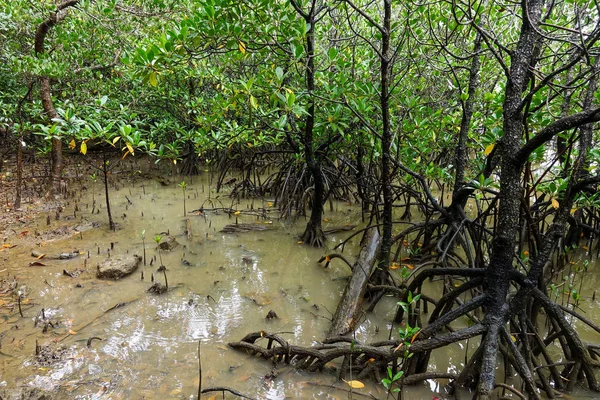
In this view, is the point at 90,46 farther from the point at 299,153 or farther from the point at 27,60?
the point at 299,153

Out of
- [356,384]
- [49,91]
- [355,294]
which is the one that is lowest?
[356,384]

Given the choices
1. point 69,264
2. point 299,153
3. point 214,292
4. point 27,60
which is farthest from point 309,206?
point 27,60

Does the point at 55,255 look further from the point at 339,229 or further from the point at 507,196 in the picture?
the point at 507,196

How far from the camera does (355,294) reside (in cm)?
292

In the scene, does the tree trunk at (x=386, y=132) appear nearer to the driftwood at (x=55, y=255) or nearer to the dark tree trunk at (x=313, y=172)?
the dark tree trunk at (x=313, y=172)

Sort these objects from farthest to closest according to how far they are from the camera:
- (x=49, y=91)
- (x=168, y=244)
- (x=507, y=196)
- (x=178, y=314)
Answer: (x=49, y=91) < (x=168, y=244) < (x=178, y=314) < (x=507, y=196)

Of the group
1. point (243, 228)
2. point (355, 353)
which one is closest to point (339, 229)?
point (243, 228)

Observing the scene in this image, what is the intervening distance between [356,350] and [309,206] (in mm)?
3310

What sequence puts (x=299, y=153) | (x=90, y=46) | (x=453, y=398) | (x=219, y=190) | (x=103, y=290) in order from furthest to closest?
(x=219, y=190)
(x=90, y=46)
(x=299, y=153)
(x=103, y=290)
(x=453, y=398)

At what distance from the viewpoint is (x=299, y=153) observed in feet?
14.0

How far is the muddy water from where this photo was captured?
2.14 m

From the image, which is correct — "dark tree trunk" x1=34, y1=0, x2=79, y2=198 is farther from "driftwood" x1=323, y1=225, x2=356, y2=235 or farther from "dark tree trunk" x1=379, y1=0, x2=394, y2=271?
"dark tree trunk" x1=379, y1=0, x2=394, y2=271

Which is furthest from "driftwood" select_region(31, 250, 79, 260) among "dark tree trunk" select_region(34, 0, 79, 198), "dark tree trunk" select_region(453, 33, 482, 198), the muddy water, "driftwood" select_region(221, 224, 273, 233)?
"dark tree trunk" select_region(453, 33, 482, 198)

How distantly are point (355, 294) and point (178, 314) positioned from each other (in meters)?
1.49
